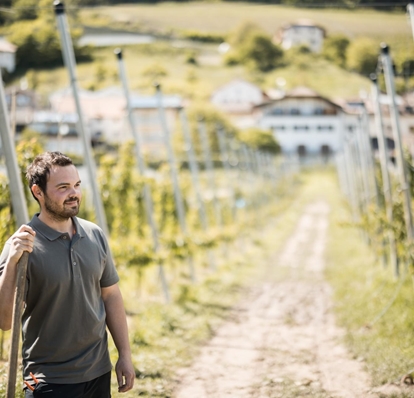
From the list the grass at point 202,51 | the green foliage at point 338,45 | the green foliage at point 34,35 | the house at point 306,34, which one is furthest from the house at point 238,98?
the green foliage at point 34,35

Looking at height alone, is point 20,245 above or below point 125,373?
above

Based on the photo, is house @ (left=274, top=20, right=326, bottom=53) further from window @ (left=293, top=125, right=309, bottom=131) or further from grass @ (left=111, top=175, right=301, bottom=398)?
grass @ (left=111, top=175, right=301, bottom=398)

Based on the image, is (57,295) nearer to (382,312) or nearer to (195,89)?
(382,312)

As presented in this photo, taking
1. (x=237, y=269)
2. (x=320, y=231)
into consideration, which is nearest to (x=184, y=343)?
(x=237, y=269)

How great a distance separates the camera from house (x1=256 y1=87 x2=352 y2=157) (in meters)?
64.2

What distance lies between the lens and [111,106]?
19.9 metres

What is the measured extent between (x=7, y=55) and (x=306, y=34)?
94.0 feet

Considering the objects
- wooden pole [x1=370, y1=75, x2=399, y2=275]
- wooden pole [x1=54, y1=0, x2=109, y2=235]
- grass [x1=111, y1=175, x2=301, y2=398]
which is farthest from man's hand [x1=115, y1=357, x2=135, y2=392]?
wooden pole [x1=370, y1=75, x2=399, y2=275]

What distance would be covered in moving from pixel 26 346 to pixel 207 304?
22.2 ft

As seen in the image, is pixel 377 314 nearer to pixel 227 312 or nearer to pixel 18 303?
pixel 227 312

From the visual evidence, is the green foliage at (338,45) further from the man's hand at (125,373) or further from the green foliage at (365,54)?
the man's hand at (125,373)

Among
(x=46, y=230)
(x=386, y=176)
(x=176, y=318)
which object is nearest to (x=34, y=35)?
(x=176, y=318)

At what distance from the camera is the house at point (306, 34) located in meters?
27.8

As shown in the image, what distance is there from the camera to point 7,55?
24.0 ft
